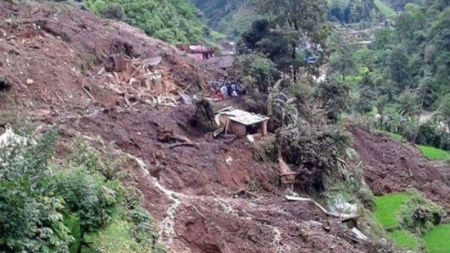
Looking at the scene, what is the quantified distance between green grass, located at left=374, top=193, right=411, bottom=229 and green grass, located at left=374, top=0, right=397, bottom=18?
6793 cm

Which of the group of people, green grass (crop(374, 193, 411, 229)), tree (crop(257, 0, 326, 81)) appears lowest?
green grass (crop(374, 193, 411, 229))

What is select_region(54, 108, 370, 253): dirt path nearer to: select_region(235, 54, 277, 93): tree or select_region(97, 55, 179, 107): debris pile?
select_region(97, 55, 179, 107): debris pile

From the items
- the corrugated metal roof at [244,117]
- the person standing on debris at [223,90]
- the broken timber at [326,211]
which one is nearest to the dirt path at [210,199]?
the broken timber at [326,211]

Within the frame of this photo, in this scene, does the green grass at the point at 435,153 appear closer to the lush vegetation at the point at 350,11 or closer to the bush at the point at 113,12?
the bush at the point at 113,12

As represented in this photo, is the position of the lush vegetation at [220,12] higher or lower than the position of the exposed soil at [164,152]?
lower

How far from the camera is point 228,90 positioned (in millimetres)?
19875

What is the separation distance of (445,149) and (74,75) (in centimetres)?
2257

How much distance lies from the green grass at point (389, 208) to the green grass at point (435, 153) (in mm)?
8361

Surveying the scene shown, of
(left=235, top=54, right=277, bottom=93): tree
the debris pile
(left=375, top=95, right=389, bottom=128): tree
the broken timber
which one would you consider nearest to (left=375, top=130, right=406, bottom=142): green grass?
(left=375, top=95, right=389, bottom=128): tree

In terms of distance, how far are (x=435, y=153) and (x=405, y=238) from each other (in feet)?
43.7

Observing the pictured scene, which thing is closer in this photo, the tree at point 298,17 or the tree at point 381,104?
the tree at point 298,17

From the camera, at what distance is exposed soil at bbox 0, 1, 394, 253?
11758 mm

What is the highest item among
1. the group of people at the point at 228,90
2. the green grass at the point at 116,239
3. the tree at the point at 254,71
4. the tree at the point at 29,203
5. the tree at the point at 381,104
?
the tree at the point at 29,203

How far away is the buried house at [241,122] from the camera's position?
53.6 feet
